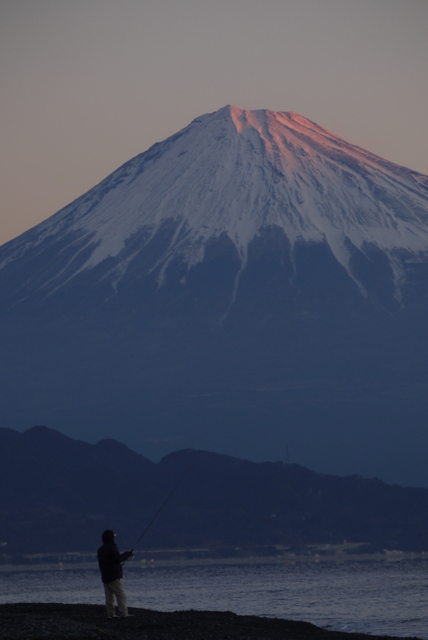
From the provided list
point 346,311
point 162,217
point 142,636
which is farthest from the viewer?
point 162,217

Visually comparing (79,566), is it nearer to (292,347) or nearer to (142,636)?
(292,347)

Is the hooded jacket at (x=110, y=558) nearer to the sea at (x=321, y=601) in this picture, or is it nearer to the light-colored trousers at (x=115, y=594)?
the light-colored trousers at (x=115, y=594)

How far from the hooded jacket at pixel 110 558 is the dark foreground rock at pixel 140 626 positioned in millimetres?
1040

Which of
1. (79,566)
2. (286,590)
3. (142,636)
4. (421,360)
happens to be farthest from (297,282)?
(142,636)

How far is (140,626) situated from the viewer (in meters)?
25.5

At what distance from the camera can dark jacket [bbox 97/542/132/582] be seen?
2500 cm

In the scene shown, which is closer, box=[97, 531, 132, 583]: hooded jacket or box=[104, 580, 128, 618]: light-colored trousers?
box=[97, 531, 132, 583]: hooded jacket

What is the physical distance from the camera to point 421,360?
618 ft

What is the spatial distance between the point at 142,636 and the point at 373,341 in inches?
6343

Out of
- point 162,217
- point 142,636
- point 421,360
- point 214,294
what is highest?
point 162,217

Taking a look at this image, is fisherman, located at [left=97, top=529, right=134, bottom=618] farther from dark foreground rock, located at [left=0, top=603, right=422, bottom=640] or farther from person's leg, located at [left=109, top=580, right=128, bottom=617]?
dark foreground rock, located at [left=0, top=603, right=422, bottom=640]

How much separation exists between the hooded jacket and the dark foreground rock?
3.41 ft

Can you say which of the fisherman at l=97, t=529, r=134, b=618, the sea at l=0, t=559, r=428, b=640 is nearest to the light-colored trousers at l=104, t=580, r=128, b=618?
the fisherman at l=97, t=529, r=134, b=618

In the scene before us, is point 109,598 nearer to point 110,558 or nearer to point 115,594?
point 115,594
